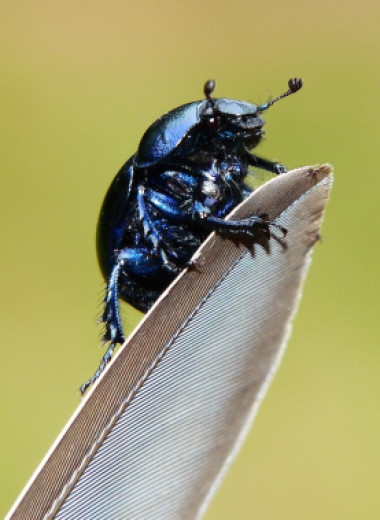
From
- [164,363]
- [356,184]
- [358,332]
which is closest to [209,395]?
[164,363]

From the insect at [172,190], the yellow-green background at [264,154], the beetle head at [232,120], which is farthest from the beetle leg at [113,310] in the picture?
the yellow-green background at [264,154]

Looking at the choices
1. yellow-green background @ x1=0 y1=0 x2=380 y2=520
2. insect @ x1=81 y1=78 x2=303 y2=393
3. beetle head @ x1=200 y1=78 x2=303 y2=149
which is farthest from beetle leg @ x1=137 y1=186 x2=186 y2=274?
yellow-green background @ x1=0 y1=0 x2=380 y2=520

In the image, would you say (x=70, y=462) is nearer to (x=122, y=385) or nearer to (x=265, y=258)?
(x=122, y=385)

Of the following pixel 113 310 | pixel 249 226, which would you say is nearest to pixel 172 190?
pixel 113 310

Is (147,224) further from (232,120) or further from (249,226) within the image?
(249,226)

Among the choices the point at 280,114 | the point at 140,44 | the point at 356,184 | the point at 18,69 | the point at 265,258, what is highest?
the point at 18,69

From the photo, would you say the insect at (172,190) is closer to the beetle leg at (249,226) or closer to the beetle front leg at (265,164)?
the beetle front leg at (265,164)
